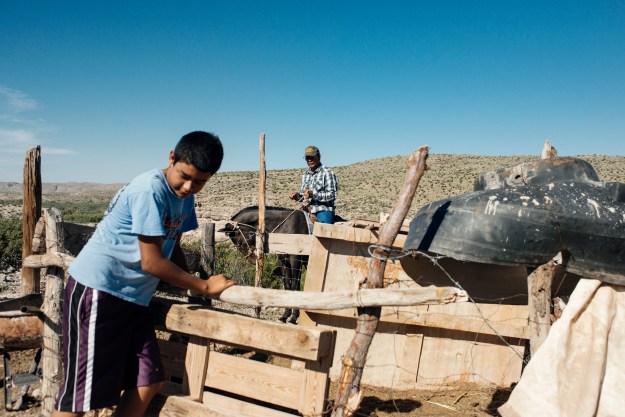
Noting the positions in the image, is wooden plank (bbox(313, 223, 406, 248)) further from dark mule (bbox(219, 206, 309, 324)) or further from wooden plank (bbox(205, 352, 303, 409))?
dark mule (bbox(219, 206, 309, 324))

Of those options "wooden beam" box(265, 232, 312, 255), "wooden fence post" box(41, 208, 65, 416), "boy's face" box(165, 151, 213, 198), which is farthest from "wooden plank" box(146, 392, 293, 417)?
"wooden beam" box(265, 232, 312, 255)

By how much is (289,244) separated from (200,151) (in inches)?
130

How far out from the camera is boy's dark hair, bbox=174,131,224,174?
2291 millimetres

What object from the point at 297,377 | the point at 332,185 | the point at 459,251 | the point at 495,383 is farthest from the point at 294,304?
the point at 332,185

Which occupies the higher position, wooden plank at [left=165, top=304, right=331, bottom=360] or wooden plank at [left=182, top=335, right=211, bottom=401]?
wooden plank at [left=165, top=304, right=331, bottom=360]

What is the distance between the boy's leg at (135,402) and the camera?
2.58m

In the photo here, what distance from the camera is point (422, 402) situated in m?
4.29

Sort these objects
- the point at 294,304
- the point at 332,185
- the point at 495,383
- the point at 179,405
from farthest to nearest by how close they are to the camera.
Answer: the point at 332,185 < the point at 495,383 < the point at 179,405 < the point at 294,304

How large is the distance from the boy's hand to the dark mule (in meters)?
3.91

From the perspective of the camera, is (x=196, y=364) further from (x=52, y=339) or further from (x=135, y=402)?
(x=52, y=339)

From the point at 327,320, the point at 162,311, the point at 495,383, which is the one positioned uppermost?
the point at 162,311

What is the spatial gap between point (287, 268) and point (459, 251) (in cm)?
407

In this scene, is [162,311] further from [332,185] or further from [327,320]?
[332,185]

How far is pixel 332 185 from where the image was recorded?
7559 mm
